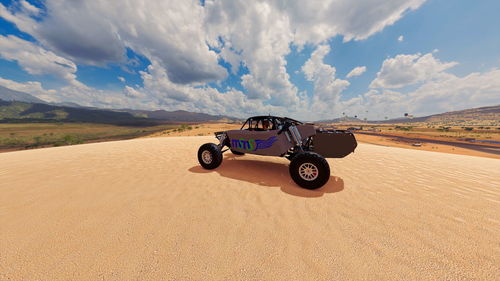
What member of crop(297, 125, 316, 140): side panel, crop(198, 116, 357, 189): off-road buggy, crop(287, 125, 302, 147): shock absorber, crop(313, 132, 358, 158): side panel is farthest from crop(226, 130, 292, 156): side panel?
crop(313, 132, 358, 158): side panel

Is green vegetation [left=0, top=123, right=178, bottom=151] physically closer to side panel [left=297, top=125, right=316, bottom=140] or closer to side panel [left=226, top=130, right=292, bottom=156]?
side panel [left=226, top=130, right=292, bottom=156]

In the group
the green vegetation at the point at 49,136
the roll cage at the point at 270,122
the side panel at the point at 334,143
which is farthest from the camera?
the green vegetation at the point at 49,136

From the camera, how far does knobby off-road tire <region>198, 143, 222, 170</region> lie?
522 cm

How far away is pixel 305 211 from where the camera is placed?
301 centimetres

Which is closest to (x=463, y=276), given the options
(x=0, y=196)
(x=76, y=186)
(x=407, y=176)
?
(x=407, y=176)

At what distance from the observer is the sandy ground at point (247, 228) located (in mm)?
1909

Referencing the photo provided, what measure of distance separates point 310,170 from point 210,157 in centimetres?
313

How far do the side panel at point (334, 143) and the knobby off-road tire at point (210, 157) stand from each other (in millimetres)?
3251

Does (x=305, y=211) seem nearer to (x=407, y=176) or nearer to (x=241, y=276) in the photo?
(x=241, y=276)

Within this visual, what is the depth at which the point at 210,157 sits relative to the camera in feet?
17.5

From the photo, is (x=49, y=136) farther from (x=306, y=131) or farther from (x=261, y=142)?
(x=306, y=131)

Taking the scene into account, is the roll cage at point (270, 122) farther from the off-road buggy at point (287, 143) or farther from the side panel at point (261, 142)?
the side panel at point (261, 142)

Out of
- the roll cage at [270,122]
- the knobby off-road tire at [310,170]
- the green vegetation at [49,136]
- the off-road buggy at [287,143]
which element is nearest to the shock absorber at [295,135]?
the off-road buggy at [287,143]

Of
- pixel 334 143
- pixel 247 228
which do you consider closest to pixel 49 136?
pixel 247 228
